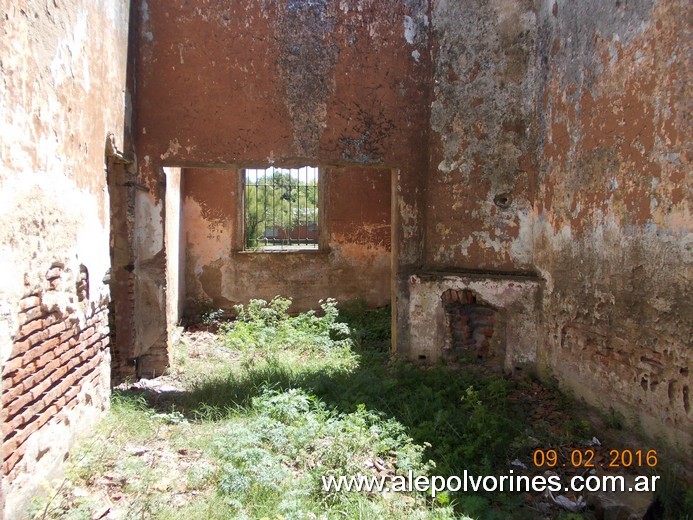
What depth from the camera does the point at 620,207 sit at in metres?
3.90

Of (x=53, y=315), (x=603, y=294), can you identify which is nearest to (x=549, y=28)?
(x=603, y=294)

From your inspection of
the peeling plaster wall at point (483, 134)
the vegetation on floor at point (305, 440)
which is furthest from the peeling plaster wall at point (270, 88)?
the vegetation on floor at point (305, 440)

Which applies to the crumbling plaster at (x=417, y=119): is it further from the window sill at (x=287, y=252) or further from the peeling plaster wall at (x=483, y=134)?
the window sill at (x=287, y=252)

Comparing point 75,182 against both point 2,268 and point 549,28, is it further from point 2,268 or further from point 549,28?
point 549,28

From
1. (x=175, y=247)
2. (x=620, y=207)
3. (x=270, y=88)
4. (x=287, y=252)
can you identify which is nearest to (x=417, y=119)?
(x=270, y=88)

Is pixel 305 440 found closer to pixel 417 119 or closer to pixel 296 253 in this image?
pixel 417 119

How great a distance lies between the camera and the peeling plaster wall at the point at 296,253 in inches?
368

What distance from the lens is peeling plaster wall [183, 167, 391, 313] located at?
934 centimetres

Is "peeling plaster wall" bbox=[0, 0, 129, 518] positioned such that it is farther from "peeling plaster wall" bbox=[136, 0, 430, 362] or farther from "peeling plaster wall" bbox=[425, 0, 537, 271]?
"peeling plaster wall" bbox=[425, 0, 537, 271]

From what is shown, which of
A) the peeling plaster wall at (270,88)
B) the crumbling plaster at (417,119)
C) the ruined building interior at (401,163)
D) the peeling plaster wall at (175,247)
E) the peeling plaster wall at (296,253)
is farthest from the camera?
the peeling plaster wall at (296,253)

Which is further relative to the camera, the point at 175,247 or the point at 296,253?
the point at 296,253

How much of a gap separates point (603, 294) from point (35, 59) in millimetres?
4374

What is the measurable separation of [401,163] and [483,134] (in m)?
0.97

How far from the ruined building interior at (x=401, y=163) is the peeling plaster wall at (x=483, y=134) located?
0.02 m
